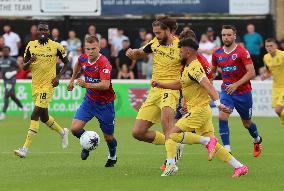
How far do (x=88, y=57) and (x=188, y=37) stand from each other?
205 cm

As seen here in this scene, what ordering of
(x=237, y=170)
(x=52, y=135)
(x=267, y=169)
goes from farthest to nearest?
(x=52, y=135) < (x=267, y=169) < (x=237, y=170)

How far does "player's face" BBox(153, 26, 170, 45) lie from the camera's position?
1475 cm

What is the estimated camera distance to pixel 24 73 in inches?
1197

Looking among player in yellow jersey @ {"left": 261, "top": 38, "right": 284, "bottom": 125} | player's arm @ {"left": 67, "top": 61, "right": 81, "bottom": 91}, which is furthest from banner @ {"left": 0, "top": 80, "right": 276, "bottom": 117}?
player's arm @ {"left": 67, "top": 61, "right": 81, "bottom": 91}

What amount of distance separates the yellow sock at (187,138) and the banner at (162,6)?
18.0 m

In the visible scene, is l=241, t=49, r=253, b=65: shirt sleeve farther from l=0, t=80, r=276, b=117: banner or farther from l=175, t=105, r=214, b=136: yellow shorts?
l=0, t=80, r=276, b=117: banner

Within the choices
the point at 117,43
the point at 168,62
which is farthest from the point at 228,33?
the point at 117,43

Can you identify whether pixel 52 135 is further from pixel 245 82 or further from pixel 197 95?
pixel 197 95

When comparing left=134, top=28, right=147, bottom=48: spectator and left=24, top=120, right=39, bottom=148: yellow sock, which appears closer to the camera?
left=24, top=120, right=39, bottom=148: yellow sock

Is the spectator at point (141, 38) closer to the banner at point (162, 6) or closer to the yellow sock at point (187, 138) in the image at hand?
the banner at point (162, 6)

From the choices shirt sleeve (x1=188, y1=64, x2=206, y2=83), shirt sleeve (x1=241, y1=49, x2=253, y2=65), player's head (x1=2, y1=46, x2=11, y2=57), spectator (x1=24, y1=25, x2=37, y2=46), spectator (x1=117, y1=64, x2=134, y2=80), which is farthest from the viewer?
spectator (x1=24, y1=25, x2=37, y2=46)

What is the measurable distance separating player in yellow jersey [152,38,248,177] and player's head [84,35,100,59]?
184cm

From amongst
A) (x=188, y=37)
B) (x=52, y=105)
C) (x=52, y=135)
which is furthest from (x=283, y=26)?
(x=188, y=37)

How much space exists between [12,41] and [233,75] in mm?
15588
